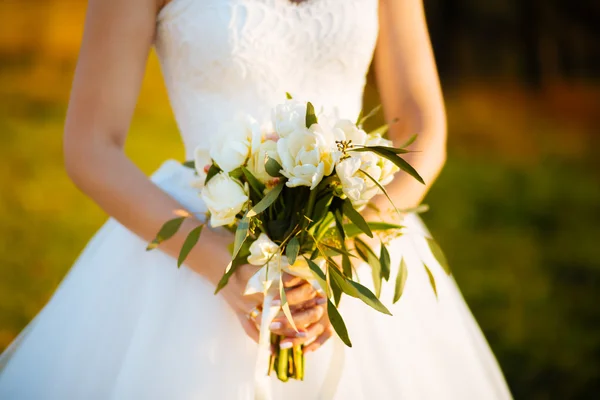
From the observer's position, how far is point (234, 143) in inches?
51.5

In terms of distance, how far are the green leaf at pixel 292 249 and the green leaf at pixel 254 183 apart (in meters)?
0.12

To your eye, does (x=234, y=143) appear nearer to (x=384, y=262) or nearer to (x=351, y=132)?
(x=351, y=132)

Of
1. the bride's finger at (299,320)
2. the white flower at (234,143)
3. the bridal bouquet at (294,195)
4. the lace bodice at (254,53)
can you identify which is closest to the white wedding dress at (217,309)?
the lace bodice at (254,53)

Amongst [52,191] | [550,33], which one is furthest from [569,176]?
[52,191]

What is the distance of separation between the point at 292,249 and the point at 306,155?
185 mm

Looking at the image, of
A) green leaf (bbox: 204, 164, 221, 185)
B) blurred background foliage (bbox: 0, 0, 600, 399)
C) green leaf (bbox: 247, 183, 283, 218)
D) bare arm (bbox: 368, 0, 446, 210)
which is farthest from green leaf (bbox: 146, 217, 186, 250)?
blurred background foliage (bbox: 0, 0, 600, 399)

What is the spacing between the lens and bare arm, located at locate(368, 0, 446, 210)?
179cm

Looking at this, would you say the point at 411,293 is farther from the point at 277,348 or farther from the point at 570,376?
the point at 570,376

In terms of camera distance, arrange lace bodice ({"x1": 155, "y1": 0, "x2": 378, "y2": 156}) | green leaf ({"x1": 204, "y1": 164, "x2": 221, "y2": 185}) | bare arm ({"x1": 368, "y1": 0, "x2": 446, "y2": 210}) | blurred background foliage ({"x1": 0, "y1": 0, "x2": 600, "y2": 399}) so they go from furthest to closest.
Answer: blurred background foliage ({"x1": 0, "y1": 0, "x2": 600, "y2": 399})
bare arm ({"x1": 368, "y1": 0, "x2": 446, "y2": 210})
lace bodice ({"x1": 155, "y1": 0, "x2": 378, "y2": 156})
green leaf ({"x1": 204, "y1": 164, "x2": 221, "y2": 185})

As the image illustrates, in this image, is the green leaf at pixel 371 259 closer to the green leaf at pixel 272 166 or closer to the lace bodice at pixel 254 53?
the green leaf at pixel 272 166

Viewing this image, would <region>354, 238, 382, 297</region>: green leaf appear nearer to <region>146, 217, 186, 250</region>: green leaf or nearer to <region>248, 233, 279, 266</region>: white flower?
<region>248, 233, 279, 266</region>: white flower

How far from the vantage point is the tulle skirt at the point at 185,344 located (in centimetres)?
150

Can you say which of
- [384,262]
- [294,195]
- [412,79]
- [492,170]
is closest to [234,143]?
[294,195]

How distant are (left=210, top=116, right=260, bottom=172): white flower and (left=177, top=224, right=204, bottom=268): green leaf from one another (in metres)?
0.18
